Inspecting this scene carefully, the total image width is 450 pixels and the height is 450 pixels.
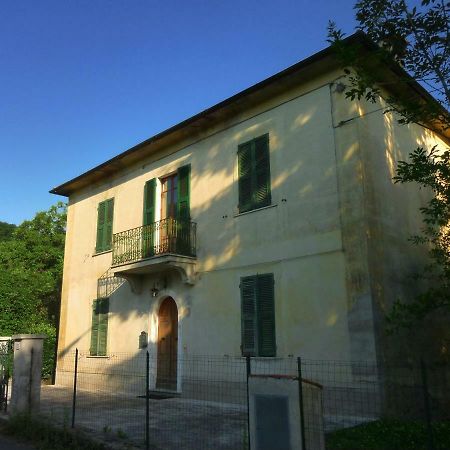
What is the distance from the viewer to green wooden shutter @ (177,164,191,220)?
13.2 m

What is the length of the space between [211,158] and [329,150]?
3.62 m

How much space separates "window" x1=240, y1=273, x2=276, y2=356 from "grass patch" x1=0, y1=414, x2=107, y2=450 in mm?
4293

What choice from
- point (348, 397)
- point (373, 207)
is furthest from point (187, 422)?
point (373, 207)

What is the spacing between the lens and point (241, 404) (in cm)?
1062

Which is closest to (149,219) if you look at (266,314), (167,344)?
(167,344)

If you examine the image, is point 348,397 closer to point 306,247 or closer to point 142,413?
point 306,247

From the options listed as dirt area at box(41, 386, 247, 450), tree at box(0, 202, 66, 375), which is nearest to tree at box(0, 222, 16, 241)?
tree at box(0, 202, 66, 375)

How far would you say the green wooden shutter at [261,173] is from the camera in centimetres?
1134

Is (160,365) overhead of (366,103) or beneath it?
beneath

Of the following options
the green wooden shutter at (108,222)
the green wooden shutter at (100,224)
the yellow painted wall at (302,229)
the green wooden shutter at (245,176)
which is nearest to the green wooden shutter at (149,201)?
the yellow painted wall at (302,229)

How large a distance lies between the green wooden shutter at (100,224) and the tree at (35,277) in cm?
383

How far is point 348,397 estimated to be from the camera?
355 inches

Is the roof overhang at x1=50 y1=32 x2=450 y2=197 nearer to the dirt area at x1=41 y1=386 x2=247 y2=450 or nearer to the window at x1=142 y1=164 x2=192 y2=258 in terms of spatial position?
the window at x1=142 y1=164 x2=192 y2=258

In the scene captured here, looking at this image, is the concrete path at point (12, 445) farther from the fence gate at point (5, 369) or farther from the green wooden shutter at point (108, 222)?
the green wooden shutter at point (108, 222)
